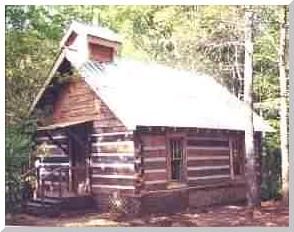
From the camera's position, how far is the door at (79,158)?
4000mm

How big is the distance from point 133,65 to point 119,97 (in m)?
0.26

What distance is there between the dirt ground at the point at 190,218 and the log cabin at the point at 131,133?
0.07 m

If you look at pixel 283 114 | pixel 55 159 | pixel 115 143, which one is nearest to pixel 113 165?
pixel 115 143

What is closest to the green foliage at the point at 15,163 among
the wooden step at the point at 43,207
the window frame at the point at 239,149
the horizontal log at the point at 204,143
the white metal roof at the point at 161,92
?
the wooden step at the point at 43,207

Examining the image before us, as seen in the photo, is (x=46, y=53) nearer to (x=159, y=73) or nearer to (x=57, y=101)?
(x=57, y=101)

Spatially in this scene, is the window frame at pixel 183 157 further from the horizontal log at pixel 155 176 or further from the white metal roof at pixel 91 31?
the white metal roof at pixel 91 31

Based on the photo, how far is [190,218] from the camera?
3.98m

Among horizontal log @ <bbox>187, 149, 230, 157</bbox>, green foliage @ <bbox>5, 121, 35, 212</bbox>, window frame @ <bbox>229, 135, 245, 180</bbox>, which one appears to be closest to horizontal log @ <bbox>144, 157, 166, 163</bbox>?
horizontal log @ <bbox>187, 149, 230, 157</bbox>

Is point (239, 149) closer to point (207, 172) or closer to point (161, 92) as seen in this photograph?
point (207, 172)

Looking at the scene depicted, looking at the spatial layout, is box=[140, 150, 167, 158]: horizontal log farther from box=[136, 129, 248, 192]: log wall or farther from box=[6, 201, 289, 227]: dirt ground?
box=[6, 201, 289, 227]: dirt ground

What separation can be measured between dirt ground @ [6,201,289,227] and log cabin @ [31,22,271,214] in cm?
7

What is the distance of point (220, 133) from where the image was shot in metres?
4.13

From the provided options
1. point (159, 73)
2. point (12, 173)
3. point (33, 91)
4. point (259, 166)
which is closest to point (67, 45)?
point (33, 91)

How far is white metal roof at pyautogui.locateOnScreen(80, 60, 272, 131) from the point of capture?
4000 mm
